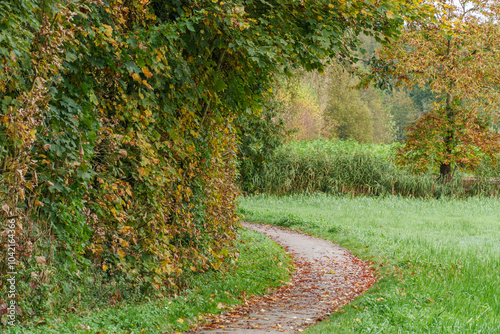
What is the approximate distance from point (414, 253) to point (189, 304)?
17.0 ft

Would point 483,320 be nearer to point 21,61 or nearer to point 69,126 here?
point 69,126

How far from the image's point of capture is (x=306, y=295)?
25.0 feet

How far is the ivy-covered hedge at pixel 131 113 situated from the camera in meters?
4.16

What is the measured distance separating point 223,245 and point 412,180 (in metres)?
16.2

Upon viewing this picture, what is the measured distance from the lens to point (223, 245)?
8312 mm

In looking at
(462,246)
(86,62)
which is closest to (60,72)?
(86,62)

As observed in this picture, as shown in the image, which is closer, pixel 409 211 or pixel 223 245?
pixel 223 245

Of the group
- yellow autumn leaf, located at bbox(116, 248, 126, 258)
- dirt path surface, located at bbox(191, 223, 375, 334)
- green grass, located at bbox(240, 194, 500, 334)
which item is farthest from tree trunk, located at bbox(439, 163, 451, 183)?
yellow autumn leaf, located at bbox(116, 248, 126, 258)

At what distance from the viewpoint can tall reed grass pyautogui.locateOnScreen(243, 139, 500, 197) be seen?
22078 mm

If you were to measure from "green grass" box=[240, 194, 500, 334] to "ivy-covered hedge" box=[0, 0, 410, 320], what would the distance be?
2634mm

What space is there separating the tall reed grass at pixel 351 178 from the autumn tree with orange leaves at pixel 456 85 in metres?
0.94

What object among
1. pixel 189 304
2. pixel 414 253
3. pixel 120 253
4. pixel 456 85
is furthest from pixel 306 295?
pixel 456 85

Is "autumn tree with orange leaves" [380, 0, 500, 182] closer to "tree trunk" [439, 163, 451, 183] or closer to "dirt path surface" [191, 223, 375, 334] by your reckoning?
"tree trunk" [439, 163, 451, 183]

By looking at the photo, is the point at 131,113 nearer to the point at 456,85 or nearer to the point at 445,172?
the point at 456,85
